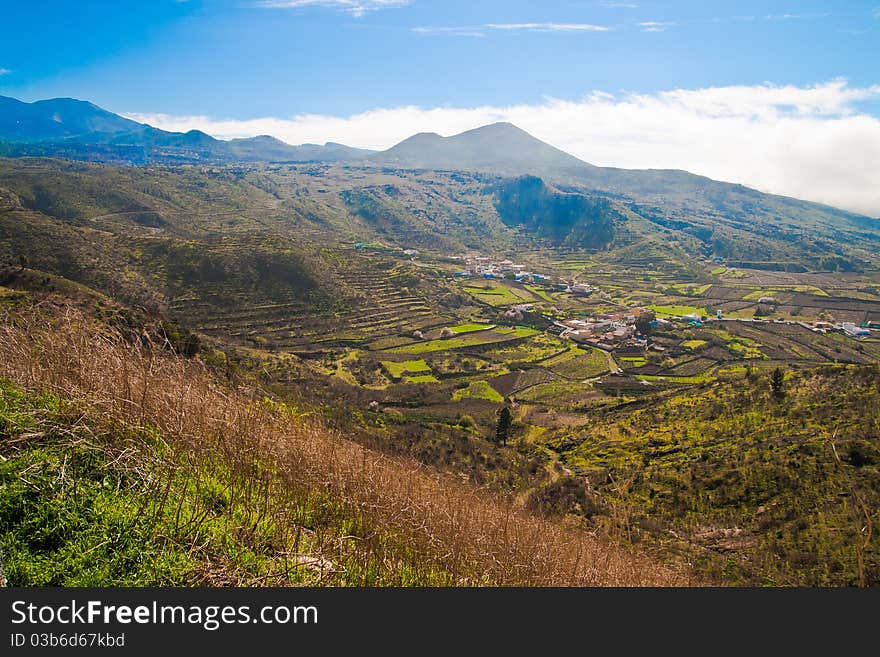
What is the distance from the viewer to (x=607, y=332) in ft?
191

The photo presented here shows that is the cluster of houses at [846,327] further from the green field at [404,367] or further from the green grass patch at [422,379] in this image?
the green field at [404,367]

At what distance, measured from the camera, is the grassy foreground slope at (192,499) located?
330cm

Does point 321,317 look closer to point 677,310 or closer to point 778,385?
point 778,385

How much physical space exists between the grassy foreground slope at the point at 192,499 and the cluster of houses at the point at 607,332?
51.7m

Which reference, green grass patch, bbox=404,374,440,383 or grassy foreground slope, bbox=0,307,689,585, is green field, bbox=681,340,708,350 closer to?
green grass patch, bbox=404,374,440,383

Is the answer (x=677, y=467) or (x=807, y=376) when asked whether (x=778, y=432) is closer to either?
(x=677, y=467)

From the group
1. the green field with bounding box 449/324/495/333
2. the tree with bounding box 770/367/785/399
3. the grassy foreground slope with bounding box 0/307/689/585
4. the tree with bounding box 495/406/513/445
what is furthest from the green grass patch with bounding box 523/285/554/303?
the grassy foreground slope with bounding box 0/307/689/585

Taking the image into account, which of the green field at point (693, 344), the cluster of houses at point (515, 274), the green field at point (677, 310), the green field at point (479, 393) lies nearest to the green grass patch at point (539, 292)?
the cluster of houses at point (515, 274)

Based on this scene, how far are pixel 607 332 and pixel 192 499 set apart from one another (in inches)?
2336

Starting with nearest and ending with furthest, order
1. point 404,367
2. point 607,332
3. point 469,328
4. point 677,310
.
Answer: point 404,367
point 607,332
point 469,328
point 677,310

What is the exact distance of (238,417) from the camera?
5352mm

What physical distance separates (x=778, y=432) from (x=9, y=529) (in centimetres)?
2916

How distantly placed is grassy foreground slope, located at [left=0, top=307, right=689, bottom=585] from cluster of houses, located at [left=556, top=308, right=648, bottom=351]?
51748 millimetres

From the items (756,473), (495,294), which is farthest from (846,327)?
(756,473)
